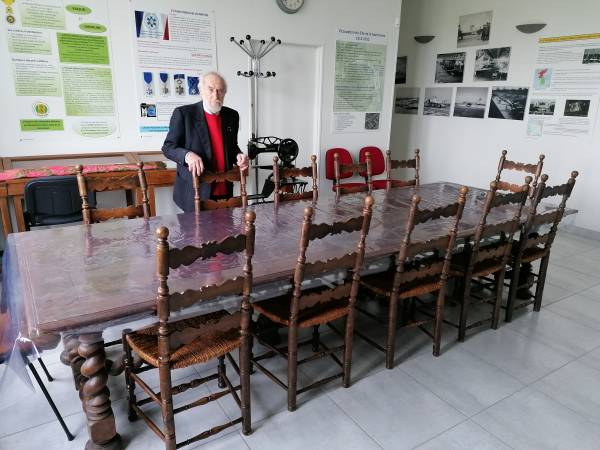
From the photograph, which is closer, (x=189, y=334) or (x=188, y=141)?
(x=189, y=334)

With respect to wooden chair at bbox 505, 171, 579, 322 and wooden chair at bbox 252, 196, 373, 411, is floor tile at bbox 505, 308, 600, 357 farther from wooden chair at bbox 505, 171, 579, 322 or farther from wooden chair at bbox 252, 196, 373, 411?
wooden chair at bbox 252, 196, 373, 411

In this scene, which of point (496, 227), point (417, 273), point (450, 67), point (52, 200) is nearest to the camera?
point (417, 273)

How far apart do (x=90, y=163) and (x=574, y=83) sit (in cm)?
514

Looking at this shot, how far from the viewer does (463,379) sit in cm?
246

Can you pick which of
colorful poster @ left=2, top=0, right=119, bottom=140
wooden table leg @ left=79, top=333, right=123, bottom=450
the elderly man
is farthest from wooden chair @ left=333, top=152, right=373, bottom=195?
colorful poster @ left=2, top=0, right=119, bottom=140

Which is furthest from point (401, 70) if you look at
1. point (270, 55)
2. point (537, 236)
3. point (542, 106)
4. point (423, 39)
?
point (537, 236)

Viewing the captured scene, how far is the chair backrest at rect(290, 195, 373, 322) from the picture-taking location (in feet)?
6.07

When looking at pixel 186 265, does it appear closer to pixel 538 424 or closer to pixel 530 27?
pixel 538 424

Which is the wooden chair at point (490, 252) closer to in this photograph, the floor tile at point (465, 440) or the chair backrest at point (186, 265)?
the floor tile at point (465, 440)

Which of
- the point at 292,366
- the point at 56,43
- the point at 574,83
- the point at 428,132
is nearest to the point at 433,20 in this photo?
the point at 428,132

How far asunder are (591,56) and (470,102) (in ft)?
4.90

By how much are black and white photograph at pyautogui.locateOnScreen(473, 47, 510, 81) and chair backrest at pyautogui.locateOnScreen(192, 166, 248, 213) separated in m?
4.16

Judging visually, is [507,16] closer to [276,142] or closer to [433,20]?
[433,20]

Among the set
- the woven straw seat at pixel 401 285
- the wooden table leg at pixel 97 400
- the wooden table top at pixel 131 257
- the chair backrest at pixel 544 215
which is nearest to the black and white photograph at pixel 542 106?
the chair backrest at pixel 544 215
